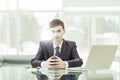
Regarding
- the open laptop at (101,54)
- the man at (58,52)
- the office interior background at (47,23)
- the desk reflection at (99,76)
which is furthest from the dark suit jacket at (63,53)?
the office interior background at (47,23)

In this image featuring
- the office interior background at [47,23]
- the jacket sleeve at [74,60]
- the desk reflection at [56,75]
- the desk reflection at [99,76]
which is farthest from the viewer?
the office interior background at [47,23]

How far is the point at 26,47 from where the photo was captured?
8891mm

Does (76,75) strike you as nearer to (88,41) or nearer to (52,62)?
(52,62)

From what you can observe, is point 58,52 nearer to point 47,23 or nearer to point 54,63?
point 54,63

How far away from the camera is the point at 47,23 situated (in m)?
8.76

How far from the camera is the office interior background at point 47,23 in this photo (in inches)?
340

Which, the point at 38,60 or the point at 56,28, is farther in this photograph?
the point at 38,60

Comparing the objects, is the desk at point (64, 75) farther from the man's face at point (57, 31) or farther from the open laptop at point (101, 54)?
the man's face at point (57, 31)

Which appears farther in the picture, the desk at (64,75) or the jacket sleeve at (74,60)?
the jacket sleeve at (74,60)

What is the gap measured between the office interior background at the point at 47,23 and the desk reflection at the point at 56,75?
576 centimetres

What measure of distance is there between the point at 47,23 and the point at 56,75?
6.20m

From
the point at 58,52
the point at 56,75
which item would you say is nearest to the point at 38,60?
the point at 58,52

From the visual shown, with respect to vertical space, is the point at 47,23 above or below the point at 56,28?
above

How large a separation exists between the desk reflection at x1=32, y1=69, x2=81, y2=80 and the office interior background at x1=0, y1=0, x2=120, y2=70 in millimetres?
5765
